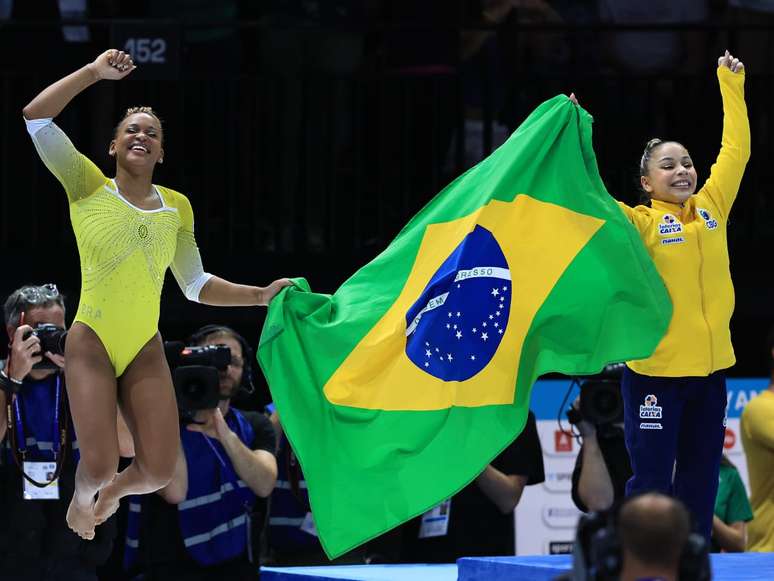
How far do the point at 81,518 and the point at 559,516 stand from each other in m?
3.00

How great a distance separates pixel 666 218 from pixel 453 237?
872mm

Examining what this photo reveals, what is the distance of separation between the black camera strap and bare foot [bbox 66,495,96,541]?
52 centimetres

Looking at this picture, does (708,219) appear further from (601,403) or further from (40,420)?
(40,420)

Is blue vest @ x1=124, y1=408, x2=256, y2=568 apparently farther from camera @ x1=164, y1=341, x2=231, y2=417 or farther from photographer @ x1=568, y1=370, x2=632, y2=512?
photographer @ x1=568, y1=370, x2=632, y2=512

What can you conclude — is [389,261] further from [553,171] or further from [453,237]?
[553,171]

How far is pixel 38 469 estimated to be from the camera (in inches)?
260

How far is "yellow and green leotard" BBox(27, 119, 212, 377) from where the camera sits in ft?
19.6

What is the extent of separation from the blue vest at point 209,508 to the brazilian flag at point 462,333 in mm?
724

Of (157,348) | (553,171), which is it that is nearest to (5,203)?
(157,348)

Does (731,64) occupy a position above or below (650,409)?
above

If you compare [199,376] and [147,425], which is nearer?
[147,425]

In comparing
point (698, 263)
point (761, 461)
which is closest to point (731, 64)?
point (698, 263)

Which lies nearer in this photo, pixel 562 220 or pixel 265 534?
pixel 562 220

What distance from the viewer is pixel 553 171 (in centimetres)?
639
